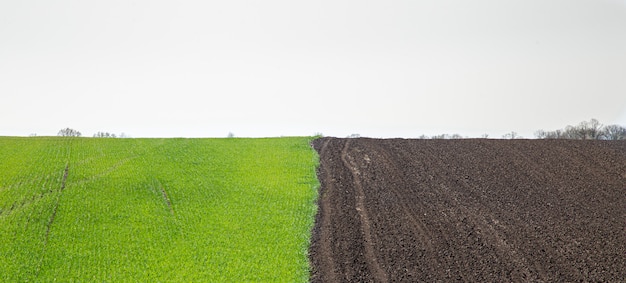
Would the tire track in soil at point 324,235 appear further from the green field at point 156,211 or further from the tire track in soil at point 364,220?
the tire track in soil at point 364,220

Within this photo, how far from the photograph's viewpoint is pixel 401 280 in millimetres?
21609

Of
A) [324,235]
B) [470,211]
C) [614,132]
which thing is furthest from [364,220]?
[614,132]

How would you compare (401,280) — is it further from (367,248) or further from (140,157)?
(140,157)

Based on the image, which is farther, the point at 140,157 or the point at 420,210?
the point at 140,157

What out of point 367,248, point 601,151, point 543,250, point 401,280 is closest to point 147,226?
point 367,248

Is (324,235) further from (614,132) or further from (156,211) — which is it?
(614,132)

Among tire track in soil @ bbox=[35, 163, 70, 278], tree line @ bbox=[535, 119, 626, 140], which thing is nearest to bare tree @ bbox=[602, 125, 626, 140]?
tree line @ bbox=[535, 119, 626, 140]

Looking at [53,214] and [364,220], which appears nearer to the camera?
[364,220]

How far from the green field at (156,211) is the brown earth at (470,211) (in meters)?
1.88

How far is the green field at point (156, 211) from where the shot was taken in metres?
23.8

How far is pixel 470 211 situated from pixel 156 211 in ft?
52.6

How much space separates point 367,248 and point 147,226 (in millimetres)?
10766

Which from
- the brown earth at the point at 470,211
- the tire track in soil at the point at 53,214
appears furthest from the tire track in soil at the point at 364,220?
the tire track in soil at the point at 53,214

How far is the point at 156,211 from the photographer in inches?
1164
